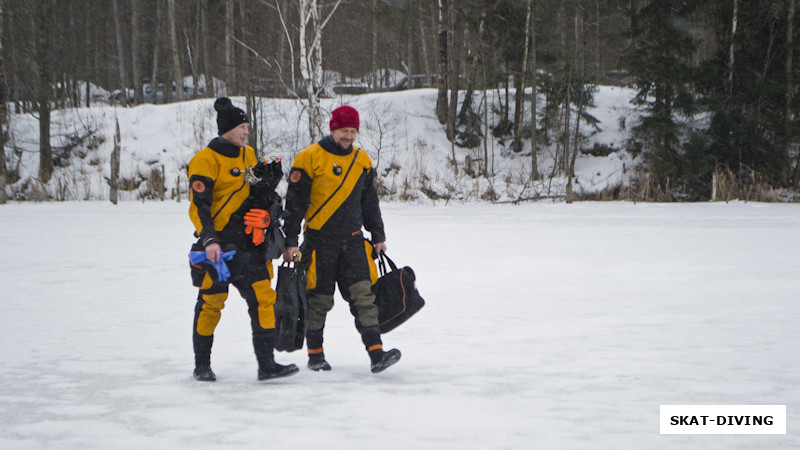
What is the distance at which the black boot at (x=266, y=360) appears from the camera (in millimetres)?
4172

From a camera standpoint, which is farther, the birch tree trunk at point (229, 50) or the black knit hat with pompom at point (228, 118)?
Result: the birch tree trunk at point (229, 50)

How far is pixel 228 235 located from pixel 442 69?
23878 millimetres

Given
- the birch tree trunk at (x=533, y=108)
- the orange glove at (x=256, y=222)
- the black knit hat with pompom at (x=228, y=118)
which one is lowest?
the orange glove at (x=256, y=222)

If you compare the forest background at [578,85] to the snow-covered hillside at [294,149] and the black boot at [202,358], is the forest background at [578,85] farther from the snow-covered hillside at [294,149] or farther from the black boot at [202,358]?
the black boot at [202,358]

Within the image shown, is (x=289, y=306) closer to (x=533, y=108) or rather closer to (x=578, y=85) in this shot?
(x=533, y=108)

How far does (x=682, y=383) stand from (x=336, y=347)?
8.07 ft

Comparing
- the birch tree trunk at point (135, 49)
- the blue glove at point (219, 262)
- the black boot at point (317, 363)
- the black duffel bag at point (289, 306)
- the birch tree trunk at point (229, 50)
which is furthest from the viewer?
the birch tree trunk at point (135, 49)

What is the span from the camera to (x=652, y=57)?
74.8 ft

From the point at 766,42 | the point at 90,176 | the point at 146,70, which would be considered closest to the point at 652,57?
the point at 766,42

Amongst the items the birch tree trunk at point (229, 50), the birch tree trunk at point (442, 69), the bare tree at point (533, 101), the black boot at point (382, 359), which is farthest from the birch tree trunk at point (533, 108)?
the black boot at point (382, 359)

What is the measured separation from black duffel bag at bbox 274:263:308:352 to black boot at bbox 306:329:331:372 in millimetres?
191

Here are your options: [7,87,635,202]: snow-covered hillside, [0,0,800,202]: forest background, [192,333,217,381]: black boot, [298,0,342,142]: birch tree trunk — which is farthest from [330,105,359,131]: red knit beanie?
[7,87,635,202]: snow-covered hillside

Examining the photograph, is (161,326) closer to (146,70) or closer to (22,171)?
(22,171)

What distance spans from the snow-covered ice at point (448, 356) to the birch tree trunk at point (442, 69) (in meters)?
17.2
